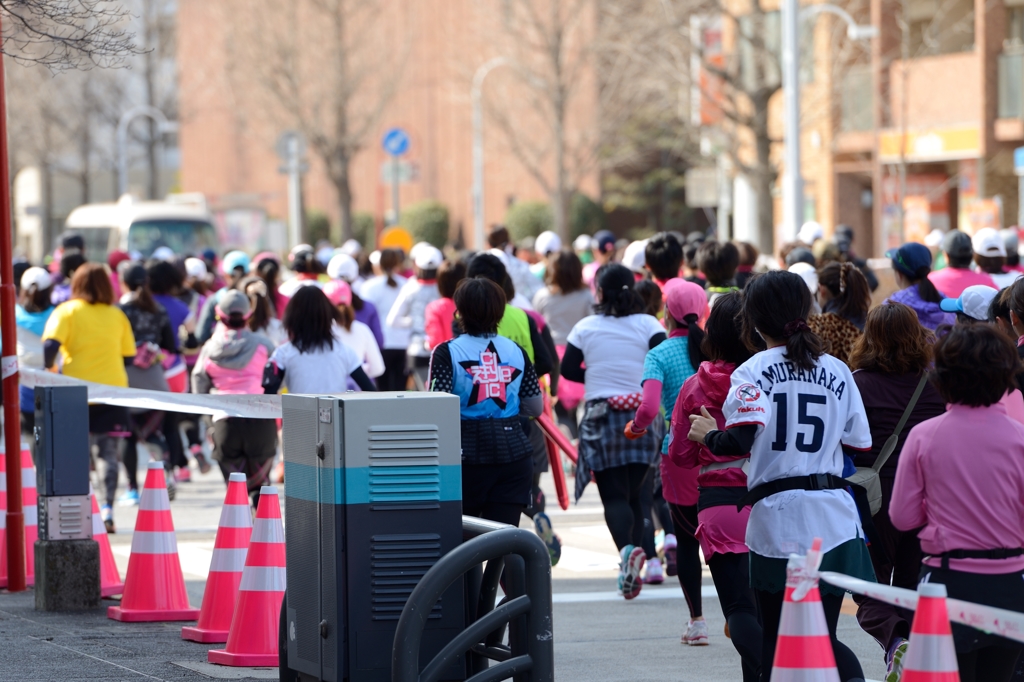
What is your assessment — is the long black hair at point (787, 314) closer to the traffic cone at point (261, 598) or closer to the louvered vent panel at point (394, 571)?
the louvered vent panel at point (394, 571)

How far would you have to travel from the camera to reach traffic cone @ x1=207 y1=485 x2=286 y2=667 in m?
6.71

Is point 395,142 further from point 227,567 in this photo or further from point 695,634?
point 695,634

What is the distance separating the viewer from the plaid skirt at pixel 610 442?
833 centimetres

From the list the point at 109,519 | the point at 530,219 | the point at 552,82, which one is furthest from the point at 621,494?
the point at 530,219

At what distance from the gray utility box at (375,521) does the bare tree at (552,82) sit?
108 feet

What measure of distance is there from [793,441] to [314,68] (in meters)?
40.1

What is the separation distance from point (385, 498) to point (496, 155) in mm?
42197

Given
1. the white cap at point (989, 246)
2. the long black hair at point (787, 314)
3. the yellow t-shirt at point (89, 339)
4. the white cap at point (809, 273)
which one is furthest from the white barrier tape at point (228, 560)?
the white cap at point (989, 246)

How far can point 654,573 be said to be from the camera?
9.11m

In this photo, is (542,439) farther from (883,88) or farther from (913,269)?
(883,88)

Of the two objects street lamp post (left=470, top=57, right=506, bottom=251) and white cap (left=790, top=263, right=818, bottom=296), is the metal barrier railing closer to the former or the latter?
white cap (left=790, top=263, right=818, bottom=296)

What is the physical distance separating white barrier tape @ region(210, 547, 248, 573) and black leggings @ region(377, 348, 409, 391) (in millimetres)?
7706

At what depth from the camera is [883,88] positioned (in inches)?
1307

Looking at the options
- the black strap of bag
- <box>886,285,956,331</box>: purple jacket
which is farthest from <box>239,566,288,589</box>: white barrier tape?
<box>886,285,956,331</box>: purple jacket
